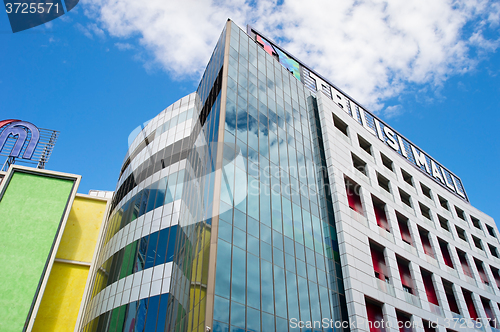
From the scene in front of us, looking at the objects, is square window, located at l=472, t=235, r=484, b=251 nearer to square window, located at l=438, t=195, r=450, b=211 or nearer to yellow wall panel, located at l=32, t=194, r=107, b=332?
square window, located at l=438, t=195, r=450, b=211

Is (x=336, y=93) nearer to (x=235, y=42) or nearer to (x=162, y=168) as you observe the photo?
(x=235, y=42)

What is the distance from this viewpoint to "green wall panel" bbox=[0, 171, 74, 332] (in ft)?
81.3

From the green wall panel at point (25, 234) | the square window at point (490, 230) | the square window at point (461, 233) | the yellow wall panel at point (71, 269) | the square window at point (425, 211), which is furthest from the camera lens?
the square window at point (490, 230)

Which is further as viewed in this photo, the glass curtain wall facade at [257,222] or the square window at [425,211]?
the square window at [425,211]

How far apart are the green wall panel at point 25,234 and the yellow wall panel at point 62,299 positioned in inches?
141

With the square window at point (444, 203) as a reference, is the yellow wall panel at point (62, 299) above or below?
below

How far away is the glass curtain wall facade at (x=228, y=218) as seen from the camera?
1964 cm

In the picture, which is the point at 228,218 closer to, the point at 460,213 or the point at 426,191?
the point at 426,191

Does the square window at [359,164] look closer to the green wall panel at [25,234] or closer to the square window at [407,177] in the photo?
the square window at [407,177]

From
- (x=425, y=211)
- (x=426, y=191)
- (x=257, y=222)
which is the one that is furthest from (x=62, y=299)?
(x=426, y=191)

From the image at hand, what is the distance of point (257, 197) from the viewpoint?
2320cm

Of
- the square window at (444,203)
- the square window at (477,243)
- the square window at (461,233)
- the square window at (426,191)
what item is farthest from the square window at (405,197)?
the square window at (477,243)

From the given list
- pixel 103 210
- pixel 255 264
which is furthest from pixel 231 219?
pixel 103 210

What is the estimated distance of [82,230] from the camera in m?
33.9
